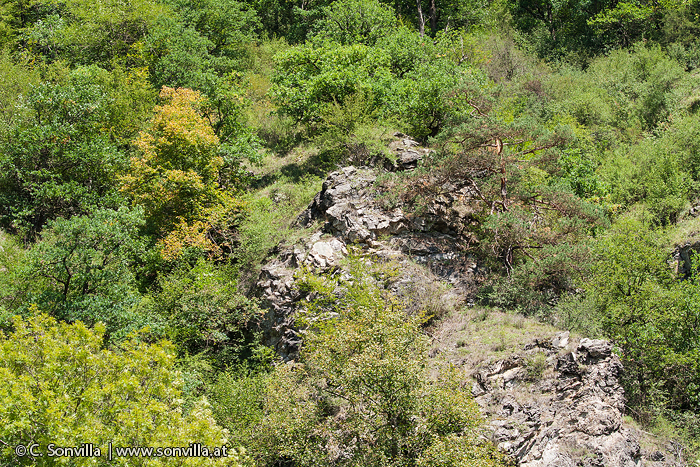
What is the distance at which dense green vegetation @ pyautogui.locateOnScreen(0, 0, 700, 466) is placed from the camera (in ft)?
42.6

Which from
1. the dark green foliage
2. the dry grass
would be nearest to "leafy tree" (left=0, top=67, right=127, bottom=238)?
the dark green foliage

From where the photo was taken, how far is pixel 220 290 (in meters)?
21.9

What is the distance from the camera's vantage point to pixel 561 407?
1409 cm

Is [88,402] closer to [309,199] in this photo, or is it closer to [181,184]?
[181,184]

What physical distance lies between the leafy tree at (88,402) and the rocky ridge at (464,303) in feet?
22.7

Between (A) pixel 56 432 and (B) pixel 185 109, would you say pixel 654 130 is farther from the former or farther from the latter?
(A) pixel 56 432

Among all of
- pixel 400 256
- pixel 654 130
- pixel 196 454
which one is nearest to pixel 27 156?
pixel 400 256

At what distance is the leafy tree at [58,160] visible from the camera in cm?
2506

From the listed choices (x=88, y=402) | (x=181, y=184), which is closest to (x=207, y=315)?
(x=181, y=184)

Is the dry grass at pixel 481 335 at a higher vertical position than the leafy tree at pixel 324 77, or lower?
lower

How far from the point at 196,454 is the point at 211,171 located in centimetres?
1608

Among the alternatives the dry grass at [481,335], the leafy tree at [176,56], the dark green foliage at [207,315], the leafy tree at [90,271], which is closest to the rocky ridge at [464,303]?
the dry grass at [481,335]

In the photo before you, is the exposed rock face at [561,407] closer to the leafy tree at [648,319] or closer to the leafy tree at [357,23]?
the leafy tree at [648,319]

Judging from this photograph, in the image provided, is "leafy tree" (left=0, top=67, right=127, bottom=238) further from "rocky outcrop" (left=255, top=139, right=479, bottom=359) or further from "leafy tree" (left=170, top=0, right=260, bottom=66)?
"leafy tree" (left=170, top=0, right=260, bottom=66)
